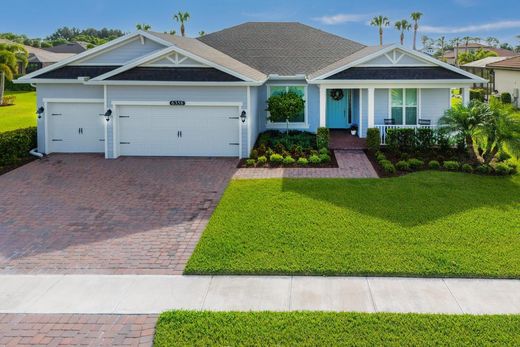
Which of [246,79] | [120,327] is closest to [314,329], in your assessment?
[120,327]

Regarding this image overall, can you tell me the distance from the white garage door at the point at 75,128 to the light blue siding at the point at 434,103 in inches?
555

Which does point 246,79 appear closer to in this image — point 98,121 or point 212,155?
point 212,155

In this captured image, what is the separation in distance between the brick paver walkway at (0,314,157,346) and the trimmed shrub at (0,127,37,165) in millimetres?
12777

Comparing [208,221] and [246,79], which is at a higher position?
[246,79]

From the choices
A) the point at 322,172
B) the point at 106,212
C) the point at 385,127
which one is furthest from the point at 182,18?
the point at 106,212

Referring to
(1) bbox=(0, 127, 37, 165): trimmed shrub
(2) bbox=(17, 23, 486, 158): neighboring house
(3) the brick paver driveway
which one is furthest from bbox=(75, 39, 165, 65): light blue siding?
(3) the brick paver driveway

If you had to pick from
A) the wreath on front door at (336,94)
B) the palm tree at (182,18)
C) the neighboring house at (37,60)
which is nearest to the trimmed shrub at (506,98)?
the wreath on front door at (336,94)

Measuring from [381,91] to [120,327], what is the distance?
693 inches

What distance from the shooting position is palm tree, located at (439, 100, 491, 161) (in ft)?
54.0

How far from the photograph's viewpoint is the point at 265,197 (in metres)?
13.5

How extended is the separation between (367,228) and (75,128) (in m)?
14.4

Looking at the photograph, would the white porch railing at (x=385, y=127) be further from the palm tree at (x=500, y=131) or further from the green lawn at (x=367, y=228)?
the green lawn at (x=367, y=228)

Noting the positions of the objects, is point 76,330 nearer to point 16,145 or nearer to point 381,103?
point 16,145

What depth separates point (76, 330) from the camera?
22.4 feet
